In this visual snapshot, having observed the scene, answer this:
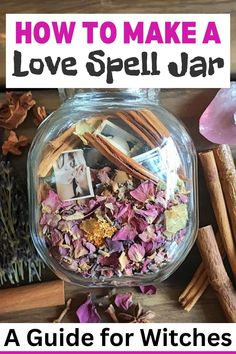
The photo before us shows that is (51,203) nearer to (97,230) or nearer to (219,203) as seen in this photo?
(97,230)

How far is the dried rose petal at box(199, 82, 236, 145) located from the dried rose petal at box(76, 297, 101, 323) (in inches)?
10.9

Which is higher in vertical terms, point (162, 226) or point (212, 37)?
point (212, 37)

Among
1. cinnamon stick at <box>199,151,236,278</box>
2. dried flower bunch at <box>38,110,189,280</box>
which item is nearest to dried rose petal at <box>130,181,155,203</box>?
dried flower bunch at <box>38,110,189,280</box>

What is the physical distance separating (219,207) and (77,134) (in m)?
0.21

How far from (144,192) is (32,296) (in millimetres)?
220

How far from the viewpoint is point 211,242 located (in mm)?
891

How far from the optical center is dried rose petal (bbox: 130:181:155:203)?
826mm

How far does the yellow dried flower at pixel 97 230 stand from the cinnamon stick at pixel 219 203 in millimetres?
157

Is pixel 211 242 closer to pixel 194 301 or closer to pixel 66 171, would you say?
pixel 194 301

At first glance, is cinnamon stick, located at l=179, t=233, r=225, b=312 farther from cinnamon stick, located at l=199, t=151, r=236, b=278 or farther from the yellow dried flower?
the yellow dried flower

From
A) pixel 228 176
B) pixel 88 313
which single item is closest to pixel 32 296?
pixel 88 313

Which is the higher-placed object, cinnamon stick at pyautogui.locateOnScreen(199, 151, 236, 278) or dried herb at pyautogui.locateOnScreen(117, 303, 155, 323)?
cinnamon stick at pyautogui.locateOnScreen(199, 151, 236, 278)

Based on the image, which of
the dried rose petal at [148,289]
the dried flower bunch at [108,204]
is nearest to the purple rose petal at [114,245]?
the dried flower bunch at [108,204]

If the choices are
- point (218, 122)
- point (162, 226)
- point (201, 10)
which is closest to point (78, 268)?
point (162, 226)
